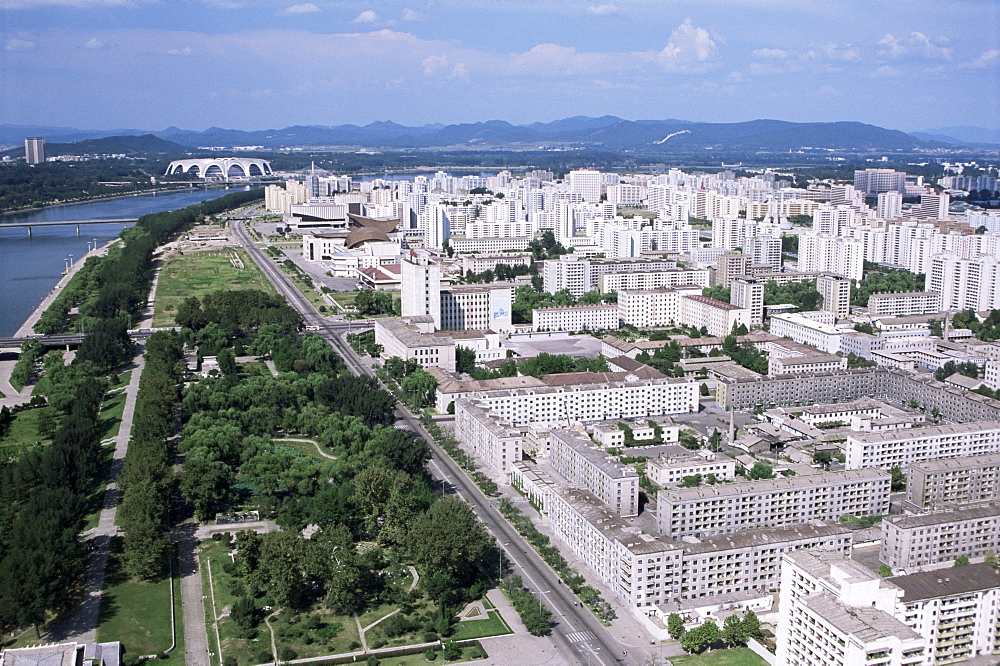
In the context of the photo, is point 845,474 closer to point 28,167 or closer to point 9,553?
point 9,553

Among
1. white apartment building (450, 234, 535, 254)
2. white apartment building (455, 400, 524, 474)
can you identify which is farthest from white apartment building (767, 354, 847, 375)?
white apartment building (450, 234, 535, 254)

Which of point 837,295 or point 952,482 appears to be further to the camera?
point 837,295

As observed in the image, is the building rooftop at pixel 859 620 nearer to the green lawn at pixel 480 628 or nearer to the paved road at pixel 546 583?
the paved road at pixel 546 583

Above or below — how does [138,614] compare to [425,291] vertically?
below

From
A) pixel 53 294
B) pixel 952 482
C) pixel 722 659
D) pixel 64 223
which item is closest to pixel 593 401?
pixel 952 482

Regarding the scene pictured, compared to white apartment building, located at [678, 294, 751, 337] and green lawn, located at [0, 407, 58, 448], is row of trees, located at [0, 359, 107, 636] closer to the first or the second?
green lawn, located at [0, 407, 58, 448]

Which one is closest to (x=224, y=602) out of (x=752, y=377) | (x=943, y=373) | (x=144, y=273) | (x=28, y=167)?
(x=752, y=377)

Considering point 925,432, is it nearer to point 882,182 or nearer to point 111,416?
point 111,416
